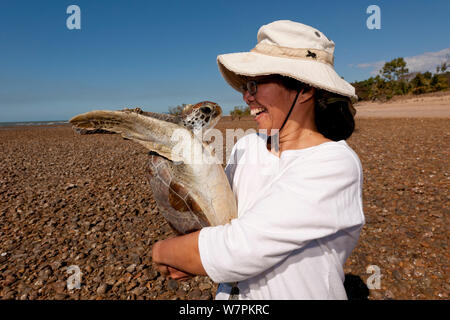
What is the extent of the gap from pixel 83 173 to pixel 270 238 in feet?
34.6

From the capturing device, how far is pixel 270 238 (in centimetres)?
113

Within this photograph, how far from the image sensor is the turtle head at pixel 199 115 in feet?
5.99

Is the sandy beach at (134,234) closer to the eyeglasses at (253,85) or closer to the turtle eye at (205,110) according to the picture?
the turtle eye at (205,110)

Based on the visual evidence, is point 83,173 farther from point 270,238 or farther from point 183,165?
point 270,238

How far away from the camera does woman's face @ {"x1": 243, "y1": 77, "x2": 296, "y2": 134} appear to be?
160cm

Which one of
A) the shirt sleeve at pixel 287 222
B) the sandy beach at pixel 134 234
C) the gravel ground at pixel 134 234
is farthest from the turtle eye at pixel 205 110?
the gravel ground at pixel 134 234

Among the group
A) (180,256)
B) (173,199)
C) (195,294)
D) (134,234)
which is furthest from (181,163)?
(134,234)

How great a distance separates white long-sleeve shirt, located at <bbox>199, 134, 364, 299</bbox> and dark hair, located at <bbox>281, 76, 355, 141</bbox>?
0.42 metres

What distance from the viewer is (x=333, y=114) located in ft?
5.78

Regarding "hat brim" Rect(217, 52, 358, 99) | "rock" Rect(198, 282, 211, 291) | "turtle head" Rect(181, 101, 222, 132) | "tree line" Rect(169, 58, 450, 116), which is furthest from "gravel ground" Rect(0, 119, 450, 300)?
"tree line" Rect(169, 58, 450, 116)

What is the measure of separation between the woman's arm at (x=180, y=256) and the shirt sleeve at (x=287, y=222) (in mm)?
75
